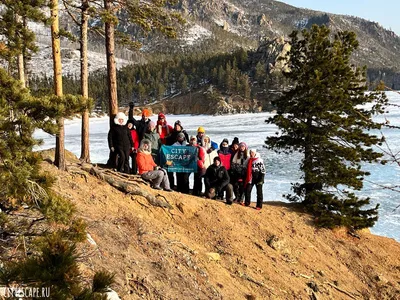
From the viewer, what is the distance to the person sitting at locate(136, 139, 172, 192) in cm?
1016

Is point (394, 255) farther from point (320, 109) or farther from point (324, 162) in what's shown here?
point (320, 109)

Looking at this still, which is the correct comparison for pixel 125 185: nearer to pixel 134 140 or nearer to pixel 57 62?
pixel 134 140

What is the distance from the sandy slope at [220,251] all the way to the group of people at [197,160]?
69 centimetres

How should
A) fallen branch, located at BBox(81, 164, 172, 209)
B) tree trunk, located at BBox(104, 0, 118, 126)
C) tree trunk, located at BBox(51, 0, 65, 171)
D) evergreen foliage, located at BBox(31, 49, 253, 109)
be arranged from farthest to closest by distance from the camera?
1. evergreen foliage, located at BBox(31, 49, 253, 109)
2. tree trunk, located at BBox(104, 0, 118, 126)
3. fallen branch, located at BBox(81, 164, 172, 209)
4. tree trunk, located at BBox(51, 0, 65, 171)

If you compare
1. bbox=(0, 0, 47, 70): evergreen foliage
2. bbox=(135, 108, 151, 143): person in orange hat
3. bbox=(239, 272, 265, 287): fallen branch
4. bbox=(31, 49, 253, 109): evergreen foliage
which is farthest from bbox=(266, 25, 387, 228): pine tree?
bbox=(31, 49, 253, 109): evergreen foliage

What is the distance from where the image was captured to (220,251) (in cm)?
871

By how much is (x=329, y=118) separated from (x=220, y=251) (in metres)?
6.06

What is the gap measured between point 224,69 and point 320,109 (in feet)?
371

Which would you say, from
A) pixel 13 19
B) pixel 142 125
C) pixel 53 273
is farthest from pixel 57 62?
pixel 53 273

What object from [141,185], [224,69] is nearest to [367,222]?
[141,185]

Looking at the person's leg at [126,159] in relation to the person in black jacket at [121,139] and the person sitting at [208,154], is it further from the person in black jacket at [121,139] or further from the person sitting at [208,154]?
the person sitting at [208,154]

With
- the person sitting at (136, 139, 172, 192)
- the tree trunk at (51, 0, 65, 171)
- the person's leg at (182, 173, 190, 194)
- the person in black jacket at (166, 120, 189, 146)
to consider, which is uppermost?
the tree trunk at (51, 0, 65, 171)

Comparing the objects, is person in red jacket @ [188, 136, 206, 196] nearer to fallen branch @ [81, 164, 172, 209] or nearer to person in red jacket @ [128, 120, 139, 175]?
person in red jacket @ [128, 120, 139, 175]

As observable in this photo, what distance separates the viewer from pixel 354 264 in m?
11.2
